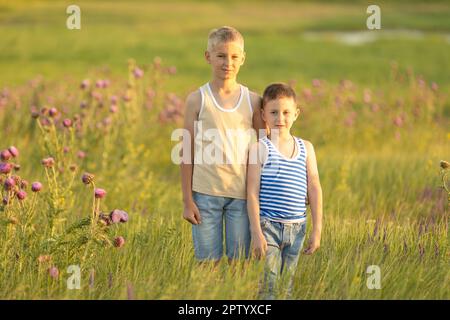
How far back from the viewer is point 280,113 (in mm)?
3990

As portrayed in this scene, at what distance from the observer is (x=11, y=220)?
3998 mm

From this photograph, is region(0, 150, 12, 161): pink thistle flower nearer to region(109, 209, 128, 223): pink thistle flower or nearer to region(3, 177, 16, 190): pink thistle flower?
region(3, 177, 16, 190): pink thistle flower

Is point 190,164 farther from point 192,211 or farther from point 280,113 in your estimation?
point 280,113

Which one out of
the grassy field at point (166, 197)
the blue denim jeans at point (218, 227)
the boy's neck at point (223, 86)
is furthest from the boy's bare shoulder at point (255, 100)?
the grassy field at point (166, 197)

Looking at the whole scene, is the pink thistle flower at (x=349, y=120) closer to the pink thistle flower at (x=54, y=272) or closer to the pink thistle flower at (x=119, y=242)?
the pink thistle flower at (x=119, y=242)

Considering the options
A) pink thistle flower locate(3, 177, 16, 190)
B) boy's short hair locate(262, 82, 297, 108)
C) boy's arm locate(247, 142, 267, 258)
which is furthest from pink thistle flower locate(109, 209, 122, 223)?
boy's short hair locate(262, 82, 297, 108)

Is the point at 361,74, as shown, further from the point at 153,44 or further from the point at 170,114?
the point at 170,114

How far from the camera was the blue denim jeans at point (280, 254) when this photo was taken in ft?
12.8

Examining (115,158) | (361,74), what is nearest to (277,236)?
(115,158)

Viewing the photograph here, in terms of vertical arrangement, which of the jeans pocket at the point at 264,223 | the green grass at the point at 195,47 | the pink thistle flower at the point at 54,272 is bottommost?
the pink thistle flower at the point at 54,272

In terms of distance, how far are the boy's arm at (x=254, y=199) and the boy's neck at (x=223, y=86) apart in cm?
33

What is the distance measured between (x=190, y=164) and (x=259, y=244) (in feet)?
1.94

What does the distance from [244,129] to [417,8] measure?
45398mm

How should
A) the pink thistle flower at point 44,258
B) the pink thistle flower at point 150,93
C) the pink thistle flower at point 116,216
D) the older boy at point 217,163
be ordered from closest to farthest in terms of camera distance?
the pink thistle flower at point 116,216 < the pink thistle flower at point 44,258 < the older boy at point 217,163 < the pink thistle flower at point 150,93
